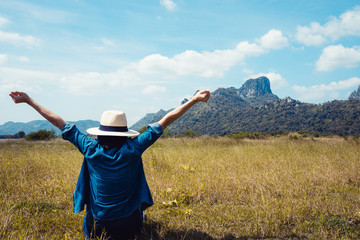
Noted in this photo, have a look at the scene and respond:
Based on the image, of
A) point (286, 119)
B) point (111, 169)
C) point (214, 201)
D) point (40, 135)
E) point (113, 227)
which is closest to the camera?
point (111, 169)

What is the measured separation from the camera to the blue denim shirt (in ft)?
8.11

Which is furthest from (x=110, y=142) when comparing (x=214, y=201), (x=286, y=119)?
(x=286, y=119)

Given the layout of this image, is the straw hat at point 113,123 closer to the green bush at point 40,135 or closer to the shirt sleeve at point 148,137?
the shirt sleeve at point 148,137

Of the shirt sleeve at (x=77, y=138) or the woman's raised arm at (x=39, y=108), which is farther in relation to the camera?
the woman's raised arm at (x=39, y=108)

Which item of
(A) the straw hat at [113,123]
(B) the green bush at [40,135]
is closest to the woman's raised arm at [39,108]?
(A) the straw hat at [113,123]

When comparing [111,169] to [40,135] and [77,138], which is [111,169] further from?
[40,135]

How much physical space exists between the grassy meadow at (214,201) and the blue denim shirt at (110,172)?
2.19ft

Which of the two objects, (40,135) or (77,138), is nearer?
(77,138)

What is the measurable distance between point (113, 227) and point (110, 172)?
69 cm

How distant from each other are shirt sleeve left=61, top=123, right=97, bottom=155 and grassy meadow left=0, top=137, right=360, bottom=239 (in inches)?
47.4

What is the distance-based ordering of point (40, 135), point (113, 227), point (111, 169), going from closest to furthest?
1. point (111, 169)
2. point (113, 227)
3. point (40, 135)

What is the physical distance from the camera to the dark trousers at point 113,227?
8.68 ft

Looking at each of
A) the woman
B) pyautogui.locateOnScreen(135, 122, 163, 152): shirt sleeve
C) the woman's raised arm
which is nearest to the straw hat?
the woman

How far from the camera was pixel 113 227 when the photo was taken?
8.69 feet
